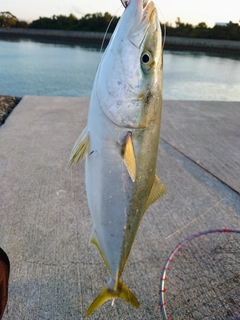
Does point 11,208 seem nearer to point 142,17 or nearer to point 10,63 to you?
point 142,17

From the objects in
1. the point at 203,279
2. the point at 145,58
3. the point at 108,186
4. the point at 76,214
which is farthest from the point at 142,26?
the point at 76,214

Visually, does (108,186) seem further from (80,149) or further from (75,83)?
(75,83)

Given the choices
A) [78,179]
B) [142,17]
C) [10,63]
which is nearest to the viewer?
[142,17]

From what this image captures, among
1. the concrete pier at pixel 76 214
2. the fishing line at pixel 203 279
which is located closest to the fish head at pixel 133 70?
the fishing line at pixel 203 279

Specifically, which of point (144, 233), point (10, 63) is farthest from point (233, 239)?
point (10, 63)

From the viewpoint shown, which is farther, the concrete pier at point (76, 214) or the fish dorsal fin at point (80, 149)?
the concrete pier at point (76, 214)

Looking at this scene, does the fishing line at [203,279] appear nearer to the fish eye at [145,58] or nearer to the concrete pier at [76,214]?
the concrete pier at [76,214]
